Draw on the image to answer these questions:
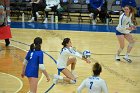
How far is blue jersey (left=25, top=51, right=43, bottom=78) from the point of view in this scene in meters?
7.62

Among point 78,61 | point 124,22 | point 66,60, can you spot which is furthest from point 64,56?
point 124,22

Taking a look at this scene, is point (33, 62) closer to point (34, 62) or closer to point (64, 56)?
point (34, 62)

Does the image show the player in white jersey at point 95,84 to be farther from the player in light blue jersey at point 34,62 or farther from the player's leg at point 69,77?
the player's leg at point 69,77

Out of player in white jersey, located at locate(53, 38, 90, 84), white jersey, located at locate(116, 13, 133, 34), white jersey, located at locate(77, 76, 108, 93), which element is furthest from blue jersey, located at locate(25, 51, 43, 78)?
white jersey, located at locate(116, 13, 133, 34)

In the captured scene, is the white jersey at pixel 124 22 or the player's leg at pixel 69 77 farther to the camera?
the white jersey at pixel 124 22

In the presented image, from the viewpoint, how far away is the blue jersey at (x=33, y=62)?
300 inches

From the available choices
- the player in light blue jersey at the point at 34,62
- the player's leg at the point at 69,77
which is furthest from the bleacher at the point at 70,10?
the player in light blue jersey at the point at 34,62

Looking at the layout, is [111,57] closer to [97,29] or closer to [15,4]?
[97,29]

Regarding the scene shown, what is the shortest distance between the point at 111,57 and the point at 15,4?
9793mm

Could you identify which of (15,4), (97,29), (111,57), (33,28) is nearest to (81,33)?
(97,29)

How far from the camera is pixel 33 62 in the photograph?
764 centimetres

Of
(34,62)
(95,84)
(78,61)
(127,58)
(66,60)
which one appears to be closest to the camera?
Answer: (95,84)

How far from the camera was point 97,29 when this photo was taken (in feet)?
58.7

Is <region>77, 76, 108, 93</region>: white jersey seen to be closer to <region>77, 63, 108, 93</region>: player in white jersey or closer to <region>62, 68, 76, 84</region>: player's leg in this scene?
<region>77, 63, 108, 93</region>: player in white jersey
